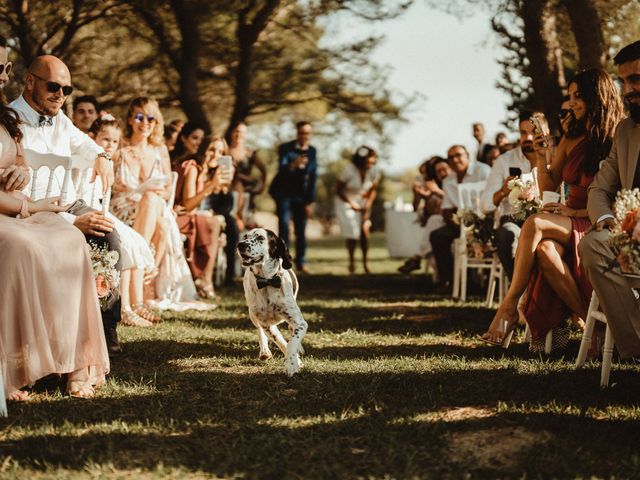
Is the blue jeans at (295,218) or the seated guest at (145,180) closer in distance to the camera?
the seated guest at (145,180)

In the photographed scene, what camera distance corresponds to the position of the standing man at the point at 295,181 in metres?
13.4

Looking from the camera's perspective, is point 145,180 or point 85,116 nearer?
point 85,116

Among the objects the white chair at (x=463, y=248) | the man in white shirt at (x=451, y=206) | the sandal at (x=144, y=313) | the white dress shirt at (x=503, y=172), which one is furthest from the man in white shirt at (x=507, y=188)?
the sandal at (x=144, y=313)

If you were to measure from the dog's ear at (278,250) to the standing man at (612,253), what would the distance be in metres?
1.91

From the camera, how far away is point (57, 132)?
546 cm

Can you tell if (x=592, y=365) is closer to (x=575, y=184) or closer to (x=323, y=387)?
(x=575, y=184)

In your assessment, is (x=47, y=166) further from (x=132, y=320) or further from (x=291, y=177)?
(x=291, y=177)

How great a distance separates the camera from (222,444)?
Answer: 3.70 m

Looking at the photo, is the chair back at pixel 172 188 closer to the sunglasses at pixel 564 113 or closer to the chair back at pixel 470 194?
the chair back at pixel 470 194

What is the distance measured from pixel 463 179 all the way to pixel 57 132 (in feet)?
22.2

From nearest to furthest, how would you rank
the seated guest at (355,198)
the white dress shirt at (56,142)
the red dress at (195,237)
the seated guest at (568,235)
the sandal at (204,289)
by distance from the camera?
the white dress shirt at (56,142)
the seated guest at (568,235)
the red dress at (195,237)
the sandal at (204,289)
the seated guest at (355,198)

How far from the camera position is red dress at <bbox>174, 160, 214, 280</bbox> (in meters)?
9.53

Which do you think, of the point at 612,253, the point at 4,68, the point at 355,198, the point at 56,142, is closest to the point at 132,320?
the point at 56,142

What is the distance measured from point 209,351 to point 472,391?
2.25 meters
